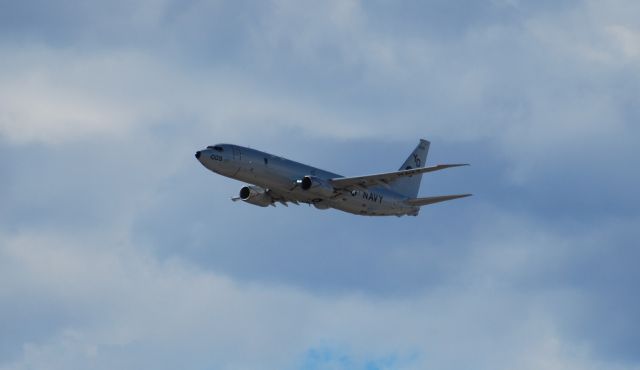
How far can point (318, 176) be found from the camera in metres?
115

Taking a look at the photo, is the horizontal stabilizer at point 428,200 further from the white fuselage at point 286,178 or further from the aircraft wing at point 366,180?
the aircraft wing at point 366,180

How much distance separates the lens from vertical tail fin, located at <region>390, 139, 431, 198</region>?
128 metres

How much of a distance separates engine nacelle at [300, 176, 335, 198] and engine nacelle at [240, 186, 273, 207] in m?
6.97

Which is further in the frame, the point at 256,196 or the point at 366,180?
the point at 256,196

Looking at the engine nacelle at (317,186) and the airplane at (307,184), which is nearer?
the airplane at (307,184)

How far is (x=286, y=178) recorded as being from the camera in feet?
372

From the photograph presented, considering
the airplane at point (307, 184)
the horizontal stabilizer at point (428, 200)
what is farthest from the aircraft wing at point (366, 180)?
the horizontal stabilizer at point (428, 200)

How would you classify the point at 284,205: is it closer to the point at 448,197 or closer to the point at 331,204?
the point at 331,204

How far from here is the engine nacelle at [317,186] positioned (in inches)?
4456

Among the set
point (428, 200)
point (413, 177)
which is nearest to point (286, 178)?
point (428, 200)

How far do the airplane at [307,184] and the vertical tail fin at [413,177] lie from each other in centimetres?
162

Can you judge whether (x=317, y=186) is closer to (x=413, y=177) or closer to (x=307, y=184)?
(x=307, y=184)

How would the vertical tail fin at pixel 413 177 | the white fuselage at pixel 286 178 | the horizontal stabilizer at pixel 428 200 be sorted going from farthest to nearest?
the vertical tail fin at pixel 413 177 → the horizontal stabilizer at pixel 428 200 → the white fuselage at pixel 286 178

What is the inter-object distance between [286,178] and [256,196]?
757 centimetres
